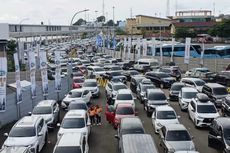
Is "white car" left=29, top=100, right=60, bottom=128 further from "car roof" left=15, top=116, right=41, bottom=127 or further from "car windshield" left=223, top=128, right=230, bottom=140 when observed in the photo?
→ "car windshield" left=223, top=128, right=230, bottom=140

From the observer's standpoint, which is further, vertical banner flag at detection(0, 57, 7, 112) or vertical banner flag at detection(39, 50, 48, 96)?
vertical banner flag at detection(39, 50, 48, 96)

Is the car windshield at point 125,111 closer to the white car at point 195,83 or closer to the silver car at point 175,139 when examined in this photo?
the silver car at point 175,139

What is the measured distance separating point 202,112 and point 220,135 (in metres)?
5.98

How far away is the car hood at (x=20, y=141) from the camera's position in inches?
758

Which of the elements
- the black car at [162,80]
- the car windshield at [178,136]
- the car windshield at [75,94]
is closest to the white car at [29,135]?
the car windshield at [178,136]

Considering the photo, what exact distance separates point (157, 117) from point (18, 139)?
8028 mm

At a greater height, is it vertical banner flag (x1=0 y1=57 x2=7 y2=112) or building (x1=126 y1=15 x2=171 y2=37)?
building (x1=126 y1=15 x2=171 y2=37)

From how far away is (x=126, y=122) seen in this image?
797 inches

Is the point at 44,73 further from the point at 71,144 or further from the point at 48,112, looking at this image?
the point at 71,144

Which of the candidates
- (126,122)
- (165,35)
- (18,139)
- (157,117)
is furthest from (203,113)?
(165,35)

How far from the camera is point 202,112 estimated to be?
81.3 feet

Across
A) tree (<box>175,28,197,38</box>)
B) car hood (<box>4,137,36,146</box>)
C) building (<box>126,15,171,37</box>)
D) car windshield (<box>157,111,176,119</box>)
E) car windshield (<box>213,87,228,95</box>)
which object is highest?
building (<box>126,15,171,37</box>)

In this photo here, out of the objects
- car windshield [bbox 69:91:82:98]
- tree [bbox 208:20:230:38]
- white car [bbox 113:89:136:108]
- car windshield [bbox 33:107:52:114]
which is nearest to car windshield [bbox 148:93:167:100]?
white car [bbox 113:89:136:108]

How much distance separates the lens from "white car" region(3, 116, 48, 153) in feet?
63.5
